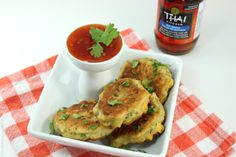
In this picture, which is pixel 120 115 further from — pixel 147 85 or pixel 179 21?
pixel 179 21

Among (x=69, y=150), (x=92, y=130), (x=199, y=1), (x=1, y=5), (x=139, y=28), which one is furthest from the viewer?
(x=1, y=5)

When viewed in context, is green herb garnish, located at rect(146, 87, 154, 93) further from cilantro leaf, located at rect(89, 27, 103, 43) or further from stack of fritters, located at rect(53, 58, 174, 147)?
cilantro leaf, located at rect(89, 27, 103, 43)

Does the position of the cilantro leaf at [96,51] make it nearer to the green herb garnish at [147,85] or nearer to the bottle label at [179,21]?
the green herb garnish at [147,85]

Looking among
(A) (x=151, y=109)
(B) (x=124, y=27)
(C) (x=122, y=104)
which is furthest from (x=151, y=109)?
(B) (x=124, y=27)

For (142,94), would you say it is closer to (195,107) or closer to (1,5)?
(195,107)

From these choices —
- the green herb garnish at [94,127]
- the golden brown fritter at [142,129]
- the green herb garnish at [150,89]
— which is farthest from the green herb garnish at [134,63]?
the green herb garnish at [94,127]

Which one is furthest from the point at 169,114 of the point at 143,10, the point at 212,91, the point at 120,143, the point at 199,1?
the point at 143,10
